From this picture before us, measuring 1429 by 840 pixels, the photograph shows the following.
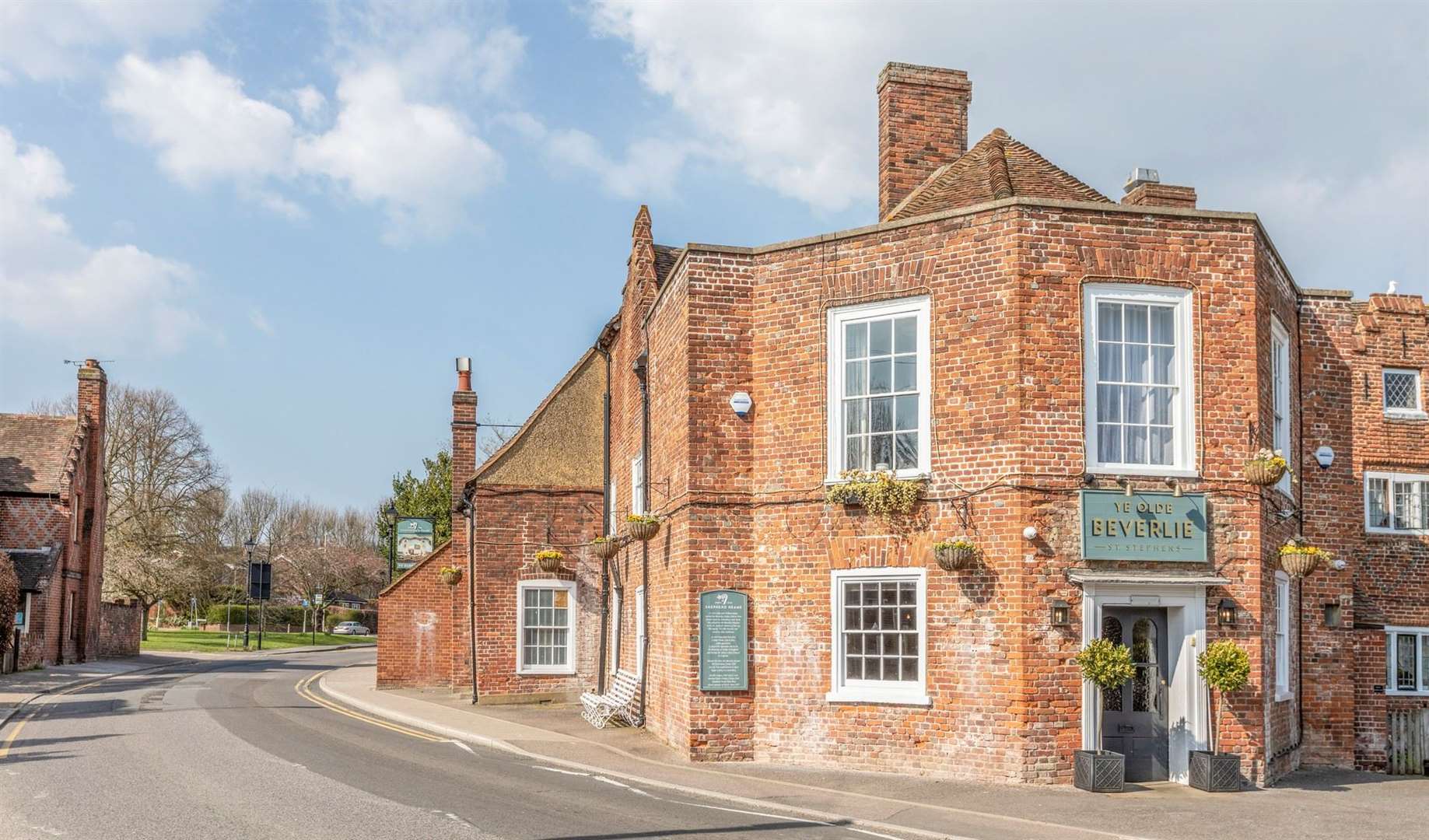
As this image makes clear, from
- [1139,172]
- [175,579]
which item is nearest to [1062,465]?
[1139,172]

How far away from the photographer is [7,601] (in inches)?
1341

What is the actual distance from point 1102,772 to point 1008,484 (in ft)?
11.4

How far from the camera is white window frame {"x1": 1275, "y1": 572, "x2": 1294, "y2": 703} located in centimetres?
1677

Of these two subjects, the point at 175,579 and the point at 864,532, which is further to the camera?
the point at 175,579

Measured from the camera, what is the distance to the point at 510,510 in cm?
2677

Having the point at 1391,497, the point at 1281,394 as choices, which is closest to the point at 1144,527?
the point at 1281,394

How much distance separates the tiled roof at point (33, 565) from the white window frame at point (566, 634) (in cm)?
1972

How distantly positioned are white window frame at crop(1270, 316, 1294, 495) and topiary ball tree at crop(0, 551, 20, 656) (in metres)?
32.0

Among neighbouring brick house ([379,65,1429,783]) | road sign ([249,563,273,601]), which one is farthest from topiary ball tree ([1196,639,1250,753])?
road sign ([249,563,273,601])

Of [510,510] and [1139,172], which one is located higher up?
[1139,172]

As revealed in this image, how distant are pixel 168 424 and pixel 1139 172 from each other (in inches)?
2058

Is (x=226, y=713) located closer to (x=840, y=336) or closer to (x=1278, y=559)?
(x=840, y=336)

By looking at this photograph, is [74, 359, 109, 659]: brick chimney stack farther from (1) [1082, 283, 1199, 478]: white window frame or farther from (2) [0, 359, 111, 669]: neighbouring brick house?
(1) [1082, 283, 1199, 478]: white window frame

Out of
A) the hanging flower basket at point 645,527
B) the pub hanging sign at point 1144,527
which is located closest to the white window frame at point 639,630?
the hanging flower basket at point 645,527
